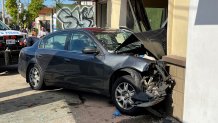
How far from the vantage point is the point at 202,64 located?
17.1ft

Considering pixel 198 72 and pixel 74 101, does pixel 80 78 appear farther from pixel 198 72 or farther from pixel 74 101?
pixel 198 72

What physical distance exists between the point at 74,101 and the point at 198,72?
11.0ft

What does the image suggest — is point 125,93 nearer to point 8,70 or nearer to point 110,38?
point 110,38

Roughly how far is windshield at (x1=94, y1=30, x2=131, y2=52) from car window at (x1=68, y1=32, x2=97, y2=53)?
0.66 ft

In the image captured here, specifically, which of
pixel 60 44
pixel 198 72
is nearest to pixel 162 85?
pixel 198 72

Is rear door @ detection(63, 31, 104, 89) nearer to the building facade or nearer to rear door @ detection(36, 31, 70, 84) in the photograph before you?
rear door @ detection(36, 31, 70, 84)

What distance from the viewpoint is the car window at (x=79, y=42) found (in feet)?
25.3

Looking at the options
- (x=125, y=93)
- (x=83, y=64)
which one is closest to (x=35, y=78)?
(x=83, y=64)

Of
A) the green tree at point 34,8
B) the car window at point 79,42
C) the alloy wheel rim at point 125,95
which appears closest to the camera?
the alloy wheel rim at point 125,95

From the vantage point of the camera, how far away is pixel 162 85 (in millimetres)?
6316

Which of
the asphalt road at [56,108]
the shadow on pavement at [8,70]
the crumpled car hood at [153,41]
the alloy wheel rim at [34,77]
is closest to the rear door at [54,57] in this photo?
the alloy wheel rim at [34,77]

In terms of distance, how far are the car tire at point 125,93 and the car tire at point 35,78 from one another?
2.73 m

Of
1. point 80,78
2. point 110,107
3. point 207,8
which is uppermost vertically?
point 207,8

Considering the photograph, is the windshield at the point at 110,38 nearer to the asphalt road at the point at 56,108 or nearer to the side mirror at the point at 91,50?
the side mirror at the point at 91,50
